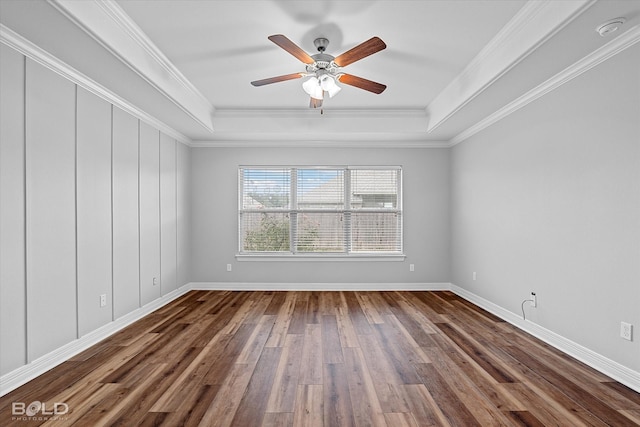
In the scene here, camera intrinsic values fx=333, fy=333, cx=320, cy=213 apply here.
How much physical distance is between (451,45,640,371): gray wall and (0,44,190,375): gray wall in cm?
442

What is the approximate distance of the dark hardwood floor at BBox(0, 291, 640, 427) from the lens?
203 cm

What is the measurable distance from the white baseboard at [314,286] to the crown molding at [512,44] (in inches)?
113

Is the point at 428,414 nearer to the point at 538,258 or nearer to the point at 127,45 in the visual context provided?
the point at 538,258

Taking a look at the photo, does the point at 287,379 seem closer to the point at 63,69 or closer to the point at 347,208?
the point at 63,69

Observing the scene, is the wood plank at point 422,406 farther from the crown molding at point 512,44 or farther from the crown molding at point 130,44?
the crown molding at point 130,44

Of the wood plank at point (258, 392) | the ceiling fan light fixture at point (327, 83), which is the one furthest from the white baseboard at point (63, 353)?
the ceiling fan light fixture at point (327, 83)

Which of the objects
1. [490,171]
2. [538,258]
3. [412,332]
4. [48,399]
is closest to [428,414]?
[412,332]

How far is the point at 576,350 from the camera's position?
2.89 meters

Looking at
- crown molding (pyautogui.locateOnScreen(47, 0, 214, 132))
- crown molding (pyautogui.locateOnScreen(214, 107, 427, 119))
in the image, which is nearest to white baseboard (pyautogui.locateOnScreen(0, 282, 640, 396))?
crown molding (pyautogui.locateOnScreen(47, 0, 214, 132))

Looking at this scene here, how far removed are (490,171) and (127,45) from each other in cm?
421

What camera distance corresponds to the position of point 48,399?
2.21m

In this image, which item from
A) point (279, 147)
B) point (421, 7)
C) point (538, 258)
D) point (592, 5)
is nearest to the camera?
point (592, 5)

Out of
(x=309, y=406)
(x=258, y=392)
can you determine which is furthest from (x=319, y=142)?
(x=309, y=406)

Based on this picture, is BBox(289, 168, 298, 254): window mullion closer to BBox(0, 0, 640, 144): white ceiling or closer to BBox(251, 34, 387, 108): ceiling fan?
BBox(0, 0, 640, 144): white ceiling
